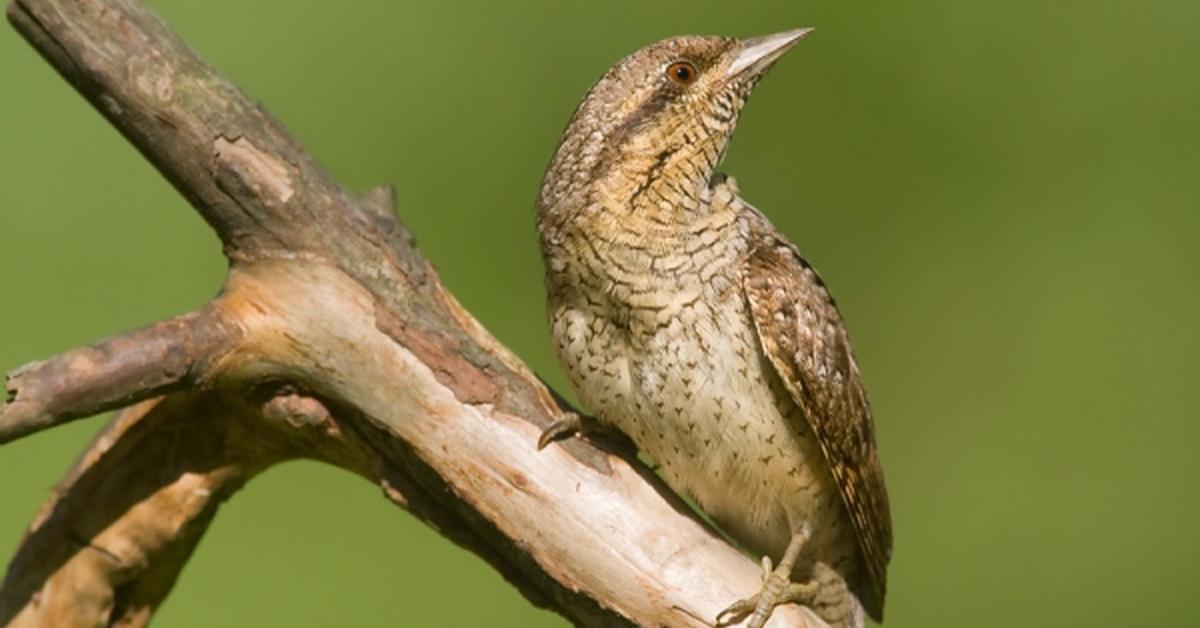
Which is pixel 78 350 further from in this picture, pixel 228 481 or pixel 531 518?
pixel 531 518

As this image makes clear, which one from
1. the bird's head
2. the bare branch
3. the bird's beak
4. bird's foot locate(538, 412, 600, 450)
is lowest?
bird's foot locate(538, 412, 600, 450)

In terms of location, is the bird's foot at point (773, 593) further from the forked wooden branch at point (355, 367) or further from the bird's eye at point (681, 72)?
the bird's eye at point (681, 72)

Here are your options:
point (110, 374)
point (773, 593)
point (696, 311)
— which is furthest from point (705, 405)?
point (110, 374)

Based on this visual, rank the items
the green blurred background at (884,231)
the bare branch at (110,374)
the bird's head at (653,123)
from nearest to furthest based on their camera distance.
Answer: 1. the bare branch at (110,374)
2. the bird's head at (653,123)
3. the green blurred background at (884,231)

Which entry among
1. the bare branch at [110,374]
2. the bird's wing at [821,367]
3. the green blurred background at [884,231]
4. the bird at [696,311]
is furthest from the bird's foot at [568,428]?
the green blurred background at [884,231]

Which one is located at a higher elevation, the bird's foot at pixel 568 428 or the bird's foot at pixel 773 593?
the bird's foot at pixel 568 428

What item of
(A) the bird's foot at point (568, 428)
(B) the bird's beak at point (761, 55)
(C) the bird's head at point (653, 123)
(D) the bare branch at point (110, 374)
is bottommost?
(A) the bird's foot at point (568, 428)

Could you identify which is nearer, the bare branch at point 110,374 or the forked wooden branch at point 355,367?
the bare branch at point 110,374

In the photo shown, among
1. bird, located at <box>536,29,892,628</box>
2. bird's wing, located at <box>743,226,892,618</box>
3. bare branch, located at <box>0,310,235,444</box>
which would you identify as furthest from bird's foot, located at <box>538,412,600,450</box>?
bare branch, located at <box>0,310,235,444</box>

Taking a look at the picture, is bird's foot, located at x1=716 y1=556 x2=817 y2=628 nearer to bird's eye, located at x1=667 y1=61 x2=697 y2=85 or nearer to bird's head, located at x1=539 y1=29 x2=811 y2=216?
bird's head, located at x1=539 y1=29 x2=811 y2=216
